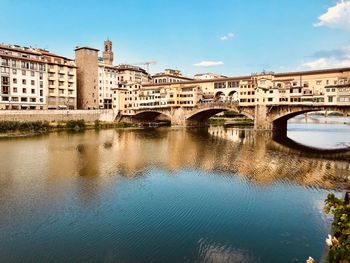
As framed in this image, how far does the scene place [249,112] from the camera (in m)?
66.9

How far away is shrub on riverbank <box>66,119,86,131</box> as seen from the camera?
227ft

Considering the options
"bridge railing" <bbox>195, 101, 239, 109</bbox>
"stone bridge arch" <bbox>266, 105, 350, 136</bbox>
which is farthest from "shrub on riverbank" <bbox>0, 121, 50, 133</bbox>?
"stone bridge arch" <bbox>266, 105, 350, 136</bbox>

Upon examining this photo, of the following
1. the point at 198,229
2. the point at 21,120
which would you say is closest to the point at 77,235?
the point at 198,229

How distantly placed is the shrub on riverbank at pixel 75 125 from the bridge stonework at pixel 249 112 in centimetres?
1868

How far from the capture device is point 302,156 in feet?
115

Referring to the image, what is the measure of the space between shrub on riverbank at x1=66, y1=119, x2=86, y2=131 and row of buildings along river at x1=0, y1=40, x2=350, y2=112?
35.5ft

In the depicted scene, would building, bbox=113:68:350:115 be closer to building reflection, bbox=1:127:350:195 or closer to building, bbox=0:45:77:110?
building, bbox=0:45:77:110

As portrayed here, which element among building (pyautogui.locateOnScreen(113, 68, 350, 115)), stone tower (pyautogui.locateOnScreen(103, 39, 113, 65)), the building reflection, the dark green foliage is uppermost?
stone tower (pyautogui.locateOnScreen(103, 39, 113, 65))

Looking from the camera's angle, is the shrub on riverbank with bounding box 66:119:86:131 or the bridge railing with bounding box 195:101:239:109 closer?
the bridge railing with bounding box 195:101:239:109

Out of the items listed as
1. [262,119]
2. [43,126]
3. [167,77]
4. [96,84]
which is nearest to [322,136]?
[262,119]

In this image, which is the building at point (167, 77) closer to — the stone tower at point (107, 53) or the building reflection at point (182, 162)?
the stone tower at point (107, 53)

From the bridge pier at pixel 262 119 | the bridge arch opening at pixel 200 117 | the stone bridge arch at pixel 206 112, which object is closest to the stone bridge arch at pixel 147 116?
the bridge arch opening at pixel 200 117

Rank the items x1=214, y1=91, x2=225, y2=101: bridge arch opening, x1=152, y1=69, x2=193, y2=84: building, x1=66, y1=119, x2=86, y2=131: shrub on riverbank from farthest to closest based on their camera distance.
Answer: x1=152, y1=69, x2=193, y2=84: building → x1=214, y1=91, x2=225, y2=101: bridge arch opening → x1=66, y1=119, x2=86, y2=131: shrub on riverbank

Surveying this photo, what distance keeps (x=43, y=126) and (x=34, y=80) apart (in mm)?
17042
